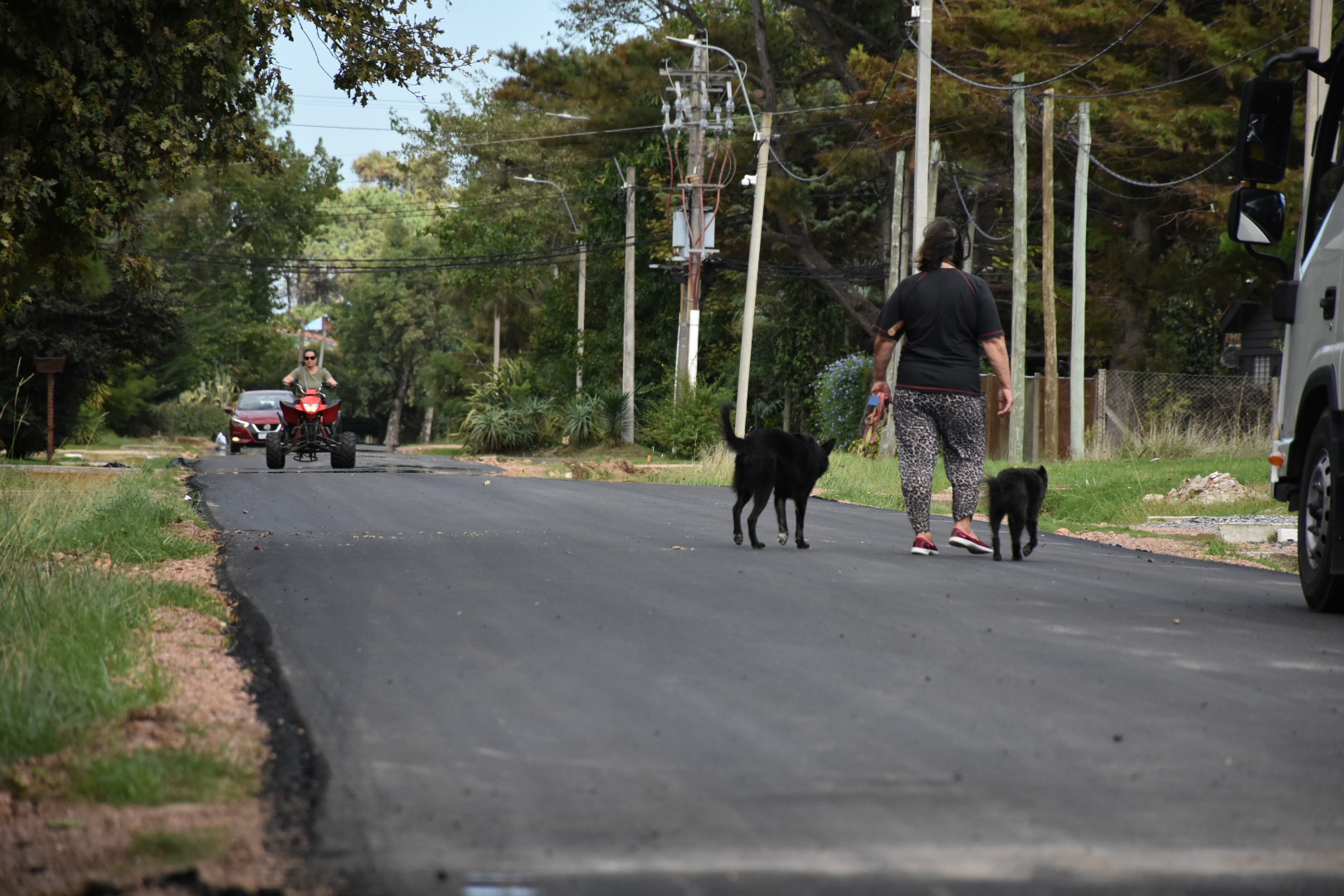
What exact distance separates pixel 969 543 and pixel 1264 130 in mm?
3596

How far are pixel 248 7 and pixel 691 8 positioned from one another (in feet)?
117

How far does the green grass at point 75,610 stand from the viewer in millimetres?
4633

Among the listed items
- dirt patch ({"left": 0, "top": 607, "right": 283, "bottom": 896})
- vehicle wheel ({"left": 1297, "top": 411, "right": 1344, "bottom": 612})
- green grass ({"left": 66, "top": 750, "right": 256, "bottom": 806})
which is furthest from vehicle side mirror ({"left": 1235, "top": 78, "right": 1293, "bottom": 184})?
green grass ({"left": 66, "top": 750, "right": 256, "bottom": 806})

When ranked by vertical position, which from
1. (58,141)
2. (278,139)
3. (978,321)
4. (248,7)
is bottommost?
(978,321)

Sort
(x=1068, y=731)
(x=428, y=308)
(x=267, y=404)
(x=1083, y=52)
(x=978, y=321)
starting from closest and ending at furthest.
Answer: (x=1068, y=731)
(x=978, y=321)
(x=1083, y=52)
(x=267, y=404)
(x=428, y=308)

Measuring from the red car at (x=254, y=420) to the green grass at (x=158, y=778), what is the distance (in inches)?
1137

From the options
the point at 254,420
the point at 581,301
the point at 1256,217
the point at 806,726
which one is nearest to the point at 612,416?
the point at 581,301

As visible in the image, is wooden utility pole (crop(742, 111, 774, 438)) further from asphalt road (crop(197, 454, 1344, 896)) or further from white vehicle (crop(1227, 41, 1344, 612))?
white vehicle (crop(1227, 41, 1344, 612))

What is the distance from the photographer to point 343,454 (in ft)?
77.1

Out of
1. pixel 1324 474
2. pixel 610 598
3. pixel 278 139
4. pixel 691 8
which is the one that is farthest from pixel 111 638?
pixel 278 139

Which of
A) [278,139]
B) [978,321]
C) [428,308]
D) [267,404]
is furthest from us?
[428,308]

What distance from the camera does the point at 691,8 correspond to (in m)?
43.9

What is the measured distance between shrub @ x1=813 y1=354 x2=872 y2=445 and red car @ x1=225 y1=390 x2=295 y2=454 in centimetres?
1314

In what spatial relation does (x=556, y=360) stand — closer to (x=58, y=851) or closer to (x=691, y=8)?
(x=691, y=8)
